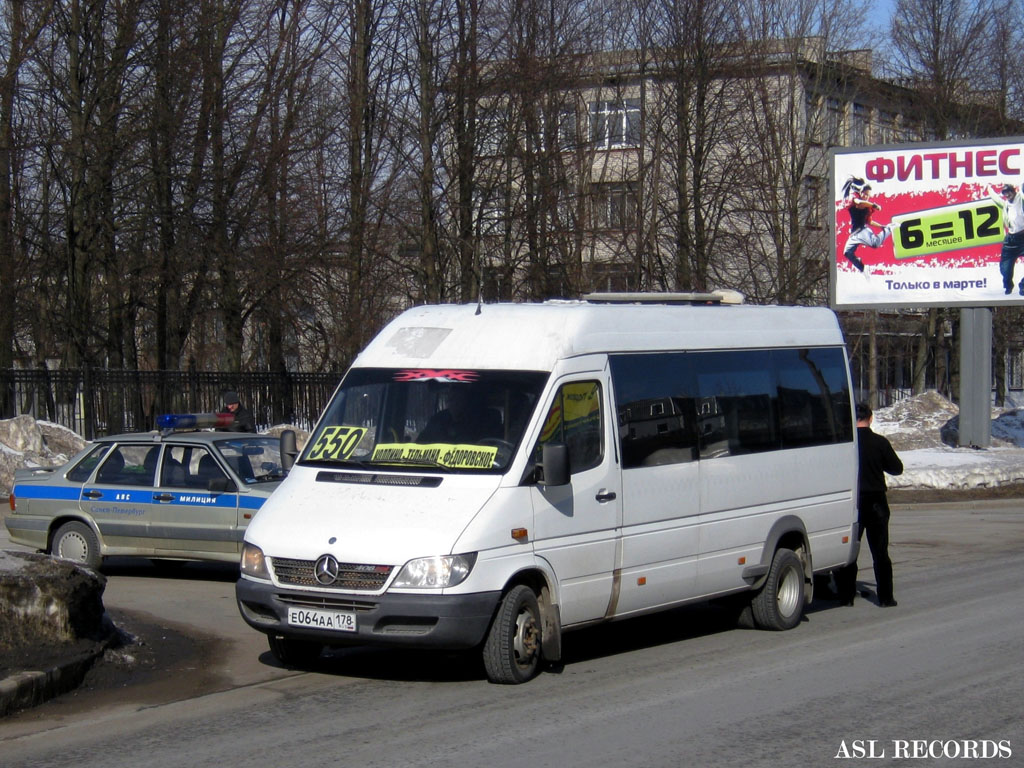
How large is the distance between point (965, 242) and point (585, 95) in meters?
11.4

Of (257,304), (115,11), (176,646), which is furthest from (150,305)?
(176,646)

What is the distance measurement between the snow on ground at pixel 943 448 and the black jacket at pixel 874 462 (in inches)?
544

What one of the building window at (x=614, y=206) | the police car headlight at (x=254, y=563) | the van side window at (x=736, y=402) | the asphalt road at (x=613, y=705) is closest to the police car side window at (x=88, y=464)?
the asphalt road at (x=613, y=705)

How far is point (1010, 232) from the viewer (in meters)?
28.8

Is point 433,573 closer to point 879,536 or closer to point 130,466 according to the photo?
point 879,536

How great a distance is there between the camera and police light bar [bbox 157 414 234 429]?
13.3 metres

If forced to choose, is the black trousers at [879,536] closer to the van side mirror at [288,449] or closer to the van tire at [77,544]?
the van side mirror at [288,449]

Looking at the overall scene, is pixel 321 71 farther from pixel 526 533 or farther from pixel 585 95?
pixel 526 533

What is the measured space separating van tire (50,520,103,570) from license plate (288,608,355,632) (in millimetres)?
5975

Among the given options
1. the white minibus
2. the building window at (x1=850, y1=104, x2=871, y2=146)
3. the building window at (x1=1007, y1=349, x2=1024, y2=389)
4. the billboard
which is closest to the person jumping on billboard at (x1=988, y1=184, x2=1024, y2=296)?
the billboard

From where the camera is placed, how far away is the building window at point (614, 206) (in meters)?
34.0

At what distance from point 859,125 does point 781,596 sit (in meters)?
38.1

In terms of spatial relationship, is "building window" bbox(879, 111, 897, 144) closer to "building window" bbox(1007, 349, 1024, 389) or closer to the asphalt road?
"building window" bbox(1007, 349, 1024, 389)

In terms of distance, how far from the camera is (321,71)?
103ft
